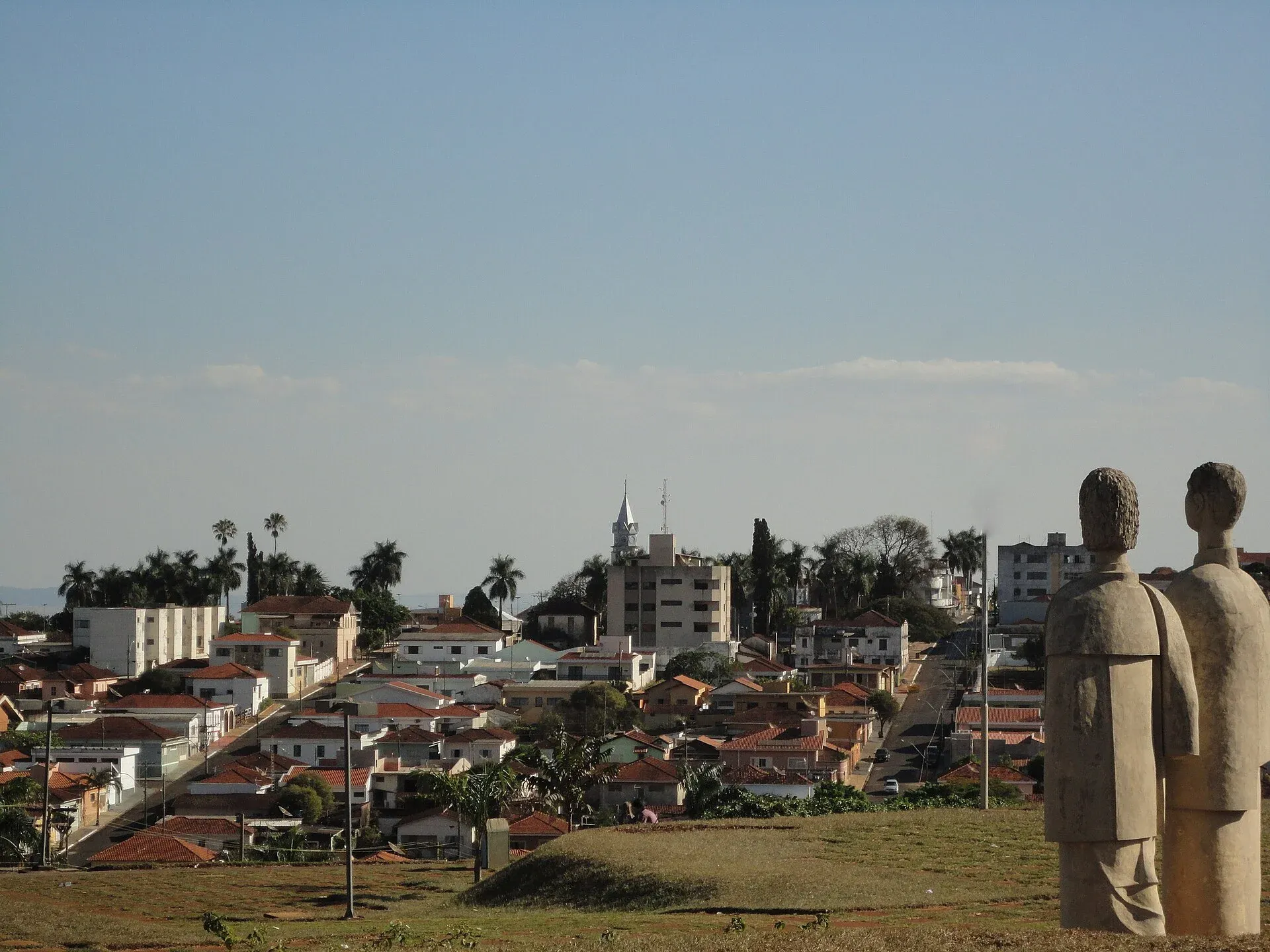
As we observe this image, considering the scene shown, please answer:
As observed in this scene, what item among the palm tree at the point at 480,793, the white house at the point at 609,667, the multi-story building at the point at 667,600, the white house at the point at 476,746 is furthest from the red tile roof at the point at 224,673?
the palm tree at the point at 480,793

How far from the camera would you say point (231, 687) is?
3027 inches

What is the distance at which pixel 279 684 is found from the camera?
8262 cm

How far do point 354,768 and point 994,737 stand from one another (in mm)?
23299

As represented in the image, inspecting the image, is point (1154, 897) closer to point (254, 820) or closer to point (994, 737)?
point (254, 820)

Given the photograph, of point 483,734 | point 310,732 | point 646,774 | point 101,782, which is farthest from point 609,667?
point 101,782

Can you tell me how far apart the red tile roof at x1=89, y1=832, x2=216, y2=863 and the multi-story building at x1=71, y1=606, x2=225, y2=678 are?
47.8m

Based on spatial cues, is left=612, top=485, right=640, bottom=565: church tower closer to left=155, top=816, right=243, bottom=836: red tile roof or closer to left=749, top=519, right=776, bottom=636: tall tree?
left=749, top=519, right=776, bottom=636: tall tree

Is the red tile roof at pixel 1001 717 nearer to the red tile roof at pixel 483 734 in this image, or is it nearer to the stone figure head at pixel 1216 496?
the red tile roof at pixel 483 734

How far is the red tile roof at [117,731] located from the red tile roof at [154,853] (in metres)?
23.4

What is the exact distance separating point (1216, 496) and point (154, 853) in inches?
1239

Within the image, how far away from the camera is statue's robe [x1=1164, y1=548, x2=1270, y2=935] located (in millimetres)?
12742

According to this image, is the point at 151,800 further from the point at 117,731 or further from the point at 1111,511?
the point at 1111,511

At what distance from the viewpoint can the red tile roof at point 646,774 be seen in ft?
169

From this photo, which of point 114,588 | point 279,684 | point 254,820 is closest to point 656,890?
Answer: point 254,820
